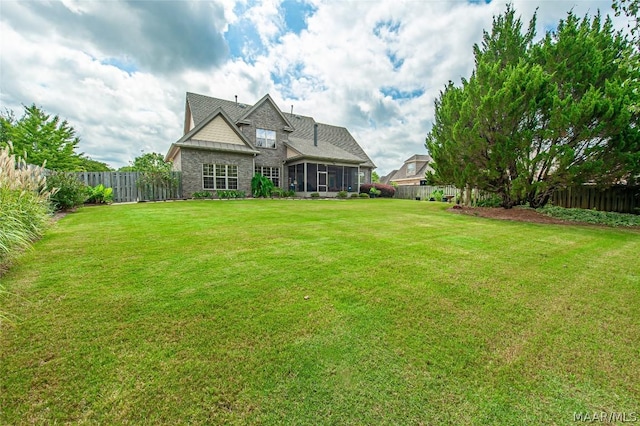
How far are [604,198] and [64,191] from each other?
20.5m

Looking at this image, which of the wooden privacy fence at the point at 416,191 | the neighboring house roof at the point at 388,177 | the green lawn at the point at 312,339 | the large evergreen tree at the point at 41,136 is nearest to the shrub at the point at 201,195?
the green lawn at the point at 312,339

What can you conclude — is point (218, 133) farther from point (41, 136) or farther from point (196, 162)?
point (41, 136)

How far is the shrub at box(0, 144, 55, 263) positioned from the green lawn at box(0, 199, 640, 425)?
345 millimetres

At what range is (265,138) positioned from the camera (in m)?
20.4

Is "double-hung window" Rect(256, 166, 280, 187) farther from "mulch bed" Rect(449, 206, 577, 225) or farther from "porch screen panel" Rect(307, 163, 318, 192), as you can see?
"mulch bed" Rect(449, 206, 577, 225)

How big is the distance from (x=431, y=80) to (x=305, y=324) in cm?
1673

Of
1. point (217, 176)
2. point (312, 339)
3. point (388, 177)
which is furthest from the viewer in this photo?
point (388, 177)

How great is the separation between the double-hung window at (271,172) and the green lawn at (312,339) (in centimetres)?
1645

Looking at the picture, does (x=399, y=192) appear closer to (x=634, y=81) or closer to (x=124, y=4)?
(x=634, y=81)

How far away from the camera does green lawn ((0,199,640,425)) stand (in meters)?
1.52

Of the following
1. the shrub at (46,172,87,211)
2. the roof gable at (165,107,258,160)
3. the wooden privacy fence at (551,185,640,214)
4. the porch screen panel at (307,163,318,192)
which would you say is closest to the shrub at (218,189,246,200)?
the roof gable at (165,107,258,160)

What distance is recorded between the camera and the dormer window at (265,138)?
66.0ft

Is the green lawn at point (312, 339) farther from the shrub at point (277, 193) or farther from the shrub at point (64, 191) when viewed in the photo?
the shrub at point (277, 193)

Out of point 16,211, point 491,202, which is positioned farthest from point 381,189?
point 16,211
